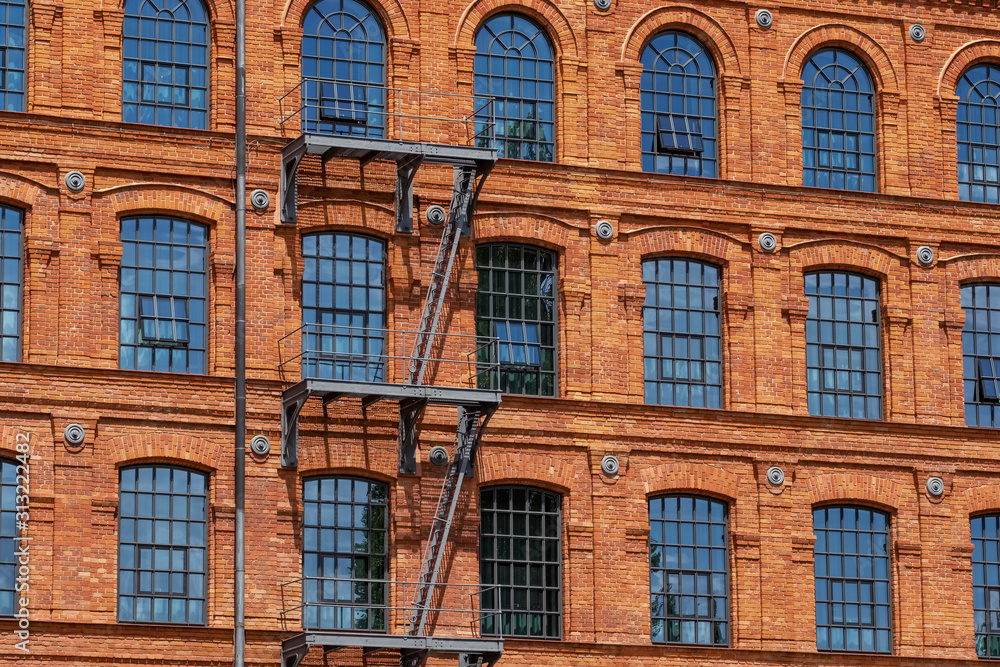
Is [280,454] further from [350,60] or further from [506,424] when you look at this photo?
[350,60]

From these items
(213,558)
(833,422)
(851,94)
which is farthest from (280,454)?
(851,94)

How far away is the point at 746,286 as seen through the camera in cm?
3944

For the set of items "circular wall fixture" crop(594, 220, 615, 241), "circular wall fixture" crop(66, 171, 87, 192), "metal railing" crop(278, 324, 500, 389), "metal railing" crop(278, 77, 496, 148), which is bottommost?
"metal railing" crop(278, 324, 500, 389)

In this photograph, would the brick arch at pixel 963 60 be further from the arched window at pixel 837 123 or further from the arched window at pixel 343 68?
the arched window at pixel 343 68

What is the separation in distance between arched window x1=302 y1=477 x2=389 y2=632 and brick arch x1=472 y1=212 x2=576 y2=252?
4583 millimetres

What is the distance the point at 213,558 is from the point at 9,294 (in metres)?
5.14

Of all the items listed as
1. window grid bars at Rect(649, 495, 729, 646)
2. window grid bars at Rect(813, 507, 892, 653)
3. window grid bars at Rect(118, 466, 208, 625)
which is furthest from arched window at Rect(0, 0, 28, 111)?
window grid bars at Rect(813, 507, 892, 653)

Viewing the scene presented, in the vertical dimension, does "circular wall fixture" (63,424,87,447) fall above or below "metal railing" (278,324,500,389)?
below

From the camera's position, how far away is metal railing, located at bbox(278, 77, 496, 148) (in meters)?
37.8

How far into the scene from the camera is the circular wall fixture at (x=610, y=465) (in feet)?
124

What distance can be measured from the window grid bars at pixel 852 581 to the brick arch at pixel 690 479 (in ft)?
5.62

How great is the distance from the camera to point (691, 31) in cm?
4038

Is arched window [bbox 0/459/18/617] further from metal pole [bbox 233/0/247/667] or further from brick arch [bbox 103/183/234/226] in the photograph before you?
brick arch [bbox 103/183/234/226]

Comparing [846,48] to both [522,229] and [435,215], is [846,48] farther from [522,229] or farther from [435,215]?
[435,215]
